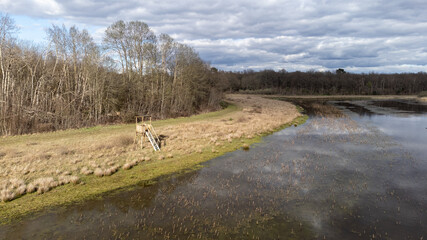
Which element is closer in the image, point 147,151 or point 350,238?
point 350,238

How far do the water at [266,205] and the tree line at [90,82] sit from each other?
56.7 ft

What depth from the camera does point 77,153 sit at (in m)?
16.4

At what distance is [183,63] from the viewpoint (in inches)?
1651

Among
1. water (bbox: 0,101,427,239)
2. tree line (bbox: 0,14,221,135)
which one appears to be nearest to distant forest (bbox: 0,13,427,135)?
tree line (bbox: 0,14,221,135)

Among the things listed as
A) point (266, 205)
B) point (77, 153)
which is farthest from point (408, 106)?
point (77, 153)

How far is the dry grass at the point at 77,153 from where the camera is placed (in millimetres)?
11953

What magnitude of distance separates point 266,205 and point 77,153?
41.2 ft

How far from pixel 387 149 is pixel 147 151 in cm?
1754

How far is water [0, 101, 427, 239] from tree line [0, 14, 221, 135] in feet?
56.7

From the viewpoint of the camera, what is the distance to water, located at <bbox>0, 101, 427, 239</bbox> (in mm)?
8313

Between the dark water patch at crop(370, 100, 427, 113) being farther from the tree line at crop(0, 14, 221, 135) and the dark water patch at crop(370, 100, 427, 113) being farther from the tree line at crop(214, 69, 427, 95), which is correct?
the tree line at crop(214, 69, 427, 95)

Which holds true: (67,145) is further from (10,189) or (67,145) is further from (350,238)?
(350,238)

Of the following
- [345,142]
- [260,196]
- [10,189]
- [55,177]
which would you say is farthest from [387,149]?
[10,189]

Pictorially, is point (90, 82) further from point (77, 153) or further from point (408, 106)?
point (408, 106)
